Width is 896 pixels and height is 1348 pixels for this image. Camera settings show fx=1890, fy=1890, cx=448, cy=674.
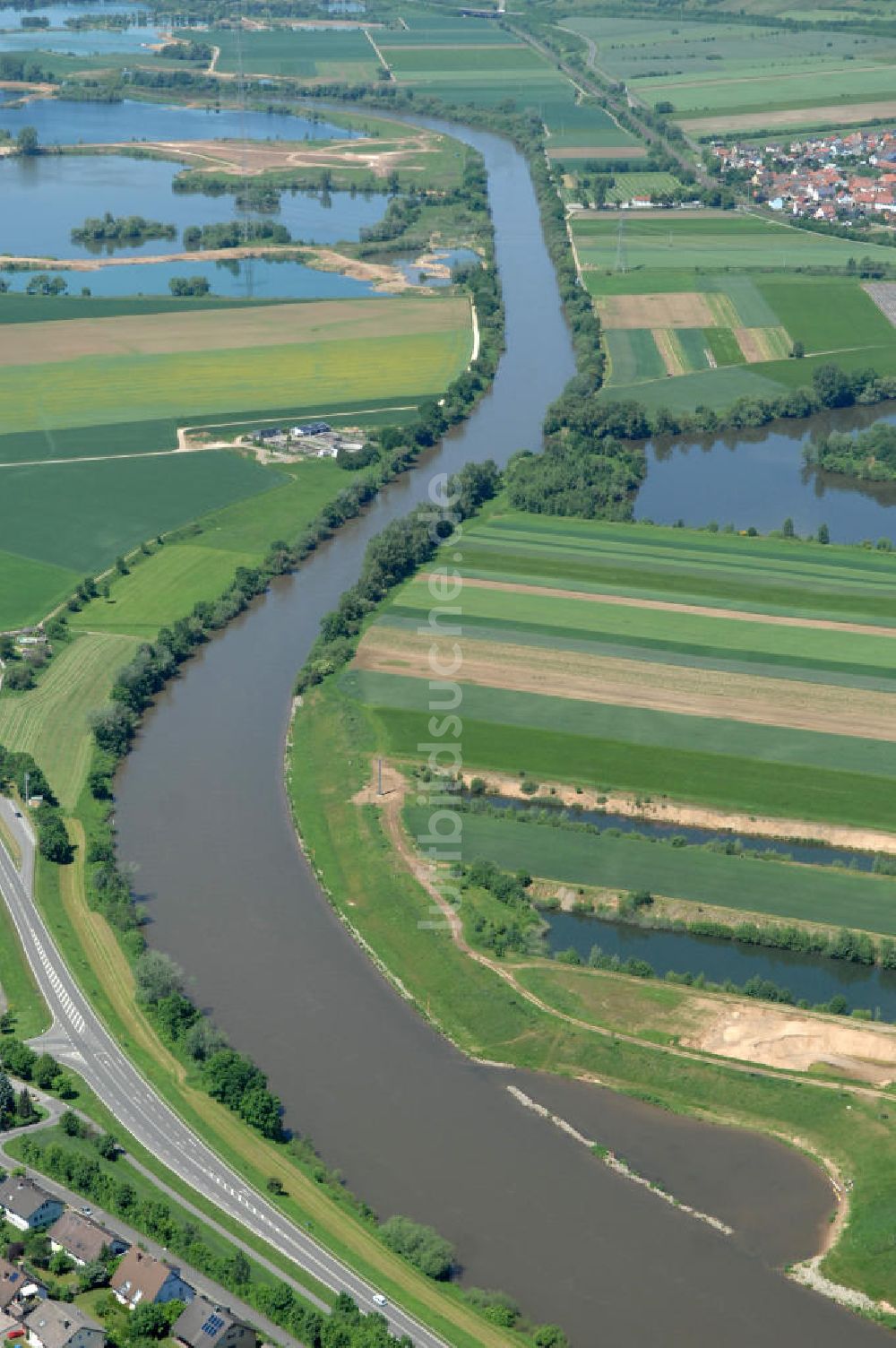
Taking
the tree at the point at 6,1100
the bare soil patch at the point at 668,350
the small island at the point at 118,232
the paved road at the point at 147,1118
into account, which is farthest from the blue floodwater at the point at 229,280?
the tree at the point at 6,1100

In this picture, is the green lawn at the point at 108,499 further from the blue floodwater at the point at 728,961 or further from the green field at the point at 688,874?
the blue floodwater at the point at 728,961

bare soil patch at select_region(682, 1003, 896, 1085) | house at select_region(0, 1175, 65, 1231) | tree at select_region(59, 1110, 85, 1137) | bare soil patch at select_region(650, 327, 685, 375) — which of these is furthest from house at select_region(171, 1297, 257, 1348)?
bare soil patch at select_region(650, 327, 685, 375)

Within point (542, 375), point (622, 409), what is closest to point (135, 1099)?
point (622, 409)

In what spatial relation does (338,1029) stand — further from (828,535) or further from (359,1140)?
(828,535)

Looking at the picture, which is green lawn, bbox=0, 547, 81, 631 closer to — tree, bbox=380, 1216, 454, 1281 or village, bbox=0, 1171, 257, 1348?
village, bbox=0, 1171, 257, 1348

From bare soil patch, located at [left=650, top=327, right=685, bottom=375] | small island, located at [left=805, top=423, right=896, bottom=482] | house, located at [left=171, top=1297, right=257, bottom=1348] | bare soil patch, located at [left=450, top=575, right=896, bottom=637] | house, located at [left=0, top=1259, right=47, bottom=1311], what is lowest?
house, located at [left=0, top=1259, right=47, bottom=1311]

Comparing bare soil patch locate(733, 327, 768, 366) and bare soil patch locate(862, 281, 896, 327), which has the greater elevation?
bare soil patch locate(862, 281, 896, 327)

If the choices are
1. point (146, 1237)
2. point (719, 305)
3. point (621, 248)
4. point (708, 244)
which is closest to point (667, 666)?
point (146, 1237)

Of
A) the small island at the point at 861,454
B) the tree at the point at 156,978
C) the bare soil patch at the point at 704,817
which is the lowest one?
the tree at the point at 156,978
